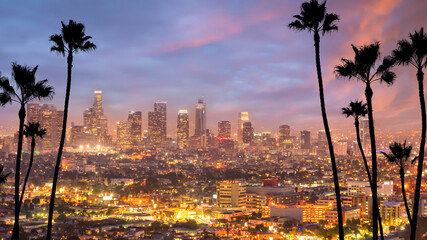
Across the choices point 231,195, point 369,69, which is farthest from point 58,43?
point 231,195

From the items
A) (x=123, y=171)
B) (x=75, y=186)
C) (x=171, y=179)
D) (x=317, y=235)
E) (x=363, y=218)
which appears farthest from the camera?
(x=123, y=171)

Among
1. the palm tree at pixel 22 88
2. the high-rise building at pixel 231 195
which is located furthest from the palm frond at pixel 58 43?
the high-rise building at pixel 231 195

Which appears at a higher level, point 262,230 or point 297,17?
point 297,17

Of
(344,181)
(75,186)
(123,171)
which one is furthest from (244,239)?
(123,171)

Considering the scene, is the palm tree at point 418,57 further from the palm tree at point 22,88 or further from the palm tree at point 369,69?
the palm tree at point 22,88

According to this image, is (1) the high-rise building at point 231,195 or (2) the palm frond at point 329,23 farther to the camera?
(1) the high-rise building at point 231,195

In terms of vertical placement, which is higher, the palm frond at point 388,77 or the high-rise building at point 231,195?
the palm frond at point 388,77

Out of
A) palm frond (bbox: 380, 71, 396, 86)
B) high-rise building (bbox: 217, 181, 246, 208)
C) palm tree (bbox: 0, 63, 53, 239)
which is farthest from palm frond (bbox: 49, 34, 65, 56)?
high-rise building (bbox: 217, 181, 246, 208)

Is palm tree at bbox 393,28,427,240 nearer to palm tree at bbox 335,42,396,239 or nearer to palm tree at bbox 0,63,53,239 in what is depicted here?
palm tree at bbox 335,42,396,239

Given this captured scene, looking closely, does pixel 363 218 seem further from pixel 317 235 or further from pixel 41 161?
pixel 41 161
